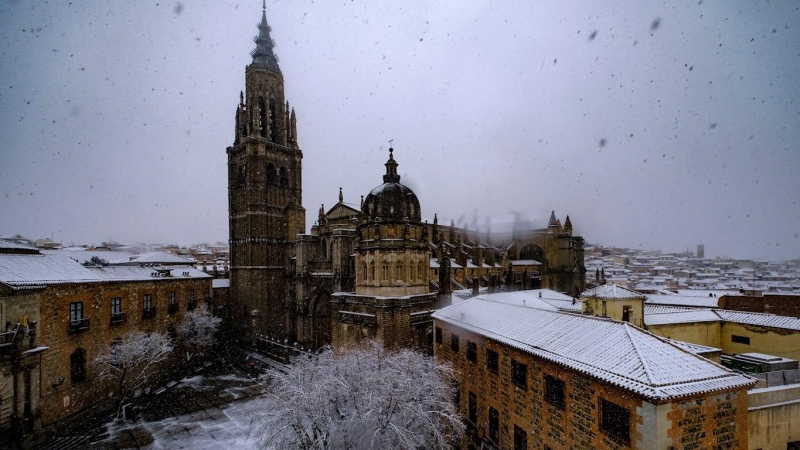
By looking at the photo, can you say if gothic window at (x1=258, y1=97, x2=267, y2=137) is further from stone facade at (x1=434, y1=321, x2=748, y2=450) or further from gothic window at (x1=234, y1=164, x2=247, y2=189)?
stone facade at (x1=434, y1=321, x2=748, y2=450)

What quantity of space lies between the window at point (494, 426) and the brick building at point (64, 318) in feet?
76.7

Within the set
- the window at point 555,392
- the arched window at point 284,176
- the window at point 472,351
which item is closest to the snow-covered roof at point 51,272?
the arched window at point 284,176

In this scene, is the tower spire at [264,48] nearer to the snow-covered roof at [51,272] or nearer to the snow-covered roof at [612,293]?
the snow-covered roof at [51,272]

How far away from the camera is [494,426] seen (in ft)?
50.9

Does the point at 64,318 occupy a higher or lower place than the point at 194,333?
higher

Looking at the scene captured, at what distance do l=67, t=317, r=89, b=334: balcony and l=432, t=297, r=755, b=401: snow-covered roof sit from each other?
24.8 m

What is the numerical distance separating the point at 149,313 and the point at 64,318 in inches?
289

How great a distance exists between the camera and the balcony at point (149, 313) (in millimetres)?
28888

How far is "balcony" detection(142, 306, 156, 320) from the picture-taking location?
94.8 feet

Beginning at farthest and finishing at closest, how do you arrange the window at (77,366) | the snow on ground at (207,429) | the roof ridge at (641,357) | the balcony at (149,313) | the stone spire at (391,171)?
1. the balcony at (149,313)
2. the stone spire at (391,171)
3. the window at (77,366)
4. the snow on ground at (207,429)
5. the roof ridge at (641,357)

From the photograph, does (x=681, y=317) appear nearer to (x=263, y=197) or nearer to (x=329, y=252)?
(x=329, y=252)

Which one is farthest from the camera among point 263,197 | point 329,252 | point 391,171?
point 263,197

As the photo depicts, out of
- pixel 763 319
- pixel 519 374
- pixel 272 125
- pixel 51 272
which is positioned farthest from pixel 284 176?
pixel 763 319

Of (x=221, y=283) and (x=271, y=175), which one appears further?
(x=221, y=283)
